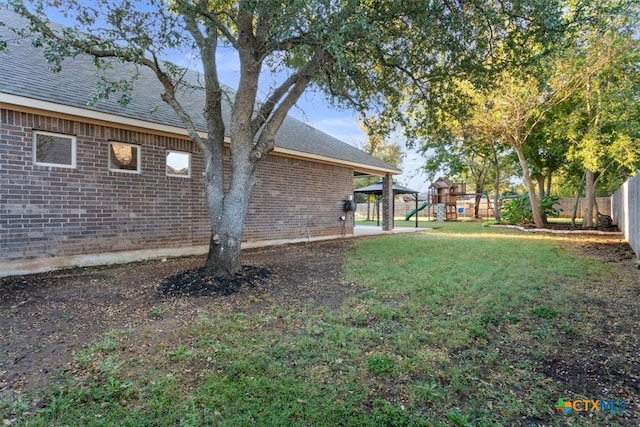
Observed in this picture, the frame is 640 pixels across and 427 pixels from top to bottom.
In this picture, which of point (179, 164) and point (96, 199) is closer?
point (96, 199)

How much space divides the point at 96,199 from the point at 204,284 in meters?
3.47

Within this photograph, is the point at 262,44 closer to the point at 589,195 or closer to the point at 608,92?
the point at 608,92

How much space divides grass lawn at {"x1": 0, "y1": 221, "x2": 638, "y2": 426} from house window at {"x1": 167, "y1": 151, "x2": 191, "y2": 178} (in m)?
5.19

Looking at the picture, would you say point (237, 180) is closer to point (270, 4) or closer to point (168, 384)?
point (270, 4)

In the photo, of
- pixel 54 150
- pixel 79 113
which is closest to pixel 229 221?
pixel 79 113

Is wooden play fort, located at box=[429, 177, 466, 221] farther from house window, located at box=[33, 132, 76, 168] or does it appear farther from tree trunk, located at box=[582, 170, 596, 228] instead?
house window, located at box=[33, 132, 76, 168]

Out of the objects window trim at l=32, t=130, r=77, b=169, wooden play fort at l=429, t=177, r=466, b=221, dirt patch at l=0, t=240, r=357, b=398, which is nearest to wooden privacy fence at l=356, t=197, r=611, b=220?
wooden play fort at l=429, t=177, r=466, b=221

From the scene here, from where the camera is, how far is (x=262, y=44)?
5.77m

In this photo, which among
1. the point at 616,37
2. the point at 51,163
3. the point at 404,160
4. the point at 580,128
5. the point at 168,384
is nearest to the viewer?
the point at 168,384

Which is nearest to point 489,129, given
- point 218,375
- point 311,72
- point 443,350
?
point 311,72

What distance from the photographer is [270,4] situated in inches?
184

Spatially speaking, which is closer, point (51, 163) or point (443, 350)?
point (443, 350)

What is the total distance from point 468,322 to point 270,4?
4639 millimetres

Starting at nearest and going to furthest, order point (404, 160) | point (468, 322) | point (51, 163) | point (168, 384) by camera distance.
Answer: point (168, 384) → point (468, 322) → point (51, 163) → point (404, 160)
